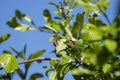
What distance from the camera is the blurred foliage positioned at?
646 mm

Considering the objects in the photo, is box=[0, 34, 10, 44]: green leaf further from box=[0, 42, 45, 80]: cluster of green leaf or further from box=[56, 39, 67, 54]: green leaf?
box=[56, 39, 67, 54]: green leaf

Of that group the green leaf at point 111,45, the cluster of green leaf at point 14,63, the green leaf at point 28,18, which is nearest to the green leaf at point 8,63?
the cluster of green leaf at point 14,63

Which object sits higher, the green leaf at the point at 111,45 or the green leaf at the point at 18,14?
the green leaf at the point at 18,14

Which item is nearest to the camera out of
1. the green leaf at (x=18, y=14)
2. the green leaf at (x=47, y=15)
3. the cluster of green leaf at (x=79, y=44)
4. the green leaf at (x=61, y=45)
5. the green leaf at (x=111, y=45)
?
the green leaf at (x=111, y=45)

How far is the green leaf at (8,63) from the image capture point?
136 cm

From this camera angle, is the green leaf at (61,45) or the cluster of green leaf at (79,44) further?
the green leaf at (61,45)

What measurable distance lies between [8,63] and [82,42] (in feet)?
1.32

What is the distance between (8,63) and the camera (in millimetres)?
1378

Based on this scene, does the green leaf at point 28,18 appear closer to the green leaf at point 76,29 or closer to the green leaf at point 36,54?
the green leaf at point 36,54

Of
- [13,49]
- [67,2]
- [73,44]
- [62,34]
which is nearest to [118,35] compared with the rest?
[73,44]

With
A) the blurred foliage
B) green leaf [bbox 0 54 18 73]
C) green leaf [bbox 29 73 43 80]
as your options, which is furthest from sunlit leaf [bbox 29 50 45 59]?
green leaf [bbox 0 54 18 73]

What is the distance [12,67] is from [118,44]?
804mm

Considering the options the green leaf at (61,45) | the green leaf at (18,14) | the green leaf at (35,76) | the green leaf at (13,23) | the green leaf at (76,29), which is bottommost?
the green leaf at (35,76)

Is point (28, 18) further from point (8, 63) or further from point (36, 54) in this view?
point (8, 63)
